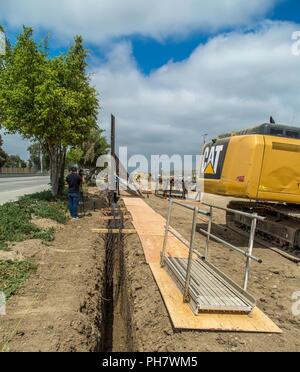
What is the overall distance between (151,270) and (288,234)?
507cm

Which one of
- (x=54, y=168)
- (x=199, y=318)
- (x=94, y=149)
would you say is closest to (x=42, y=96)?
(x=54, y=168)

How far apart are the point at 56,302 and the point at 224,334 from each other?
2599 mm

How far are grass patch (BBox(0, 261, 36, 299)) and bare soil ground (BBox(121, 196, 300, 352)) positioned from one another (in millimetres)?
1955

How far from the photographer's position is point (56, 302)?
5688 mm

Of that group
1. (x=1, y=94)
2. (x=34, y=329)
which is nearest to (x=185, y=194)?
(x=1, y=94)

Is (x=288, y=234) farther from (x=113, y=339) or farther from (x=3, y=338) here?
(x=3, y=338)

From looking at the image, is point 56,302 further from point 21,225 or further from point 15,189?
point 15,189

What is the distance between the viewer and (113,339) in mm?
6973

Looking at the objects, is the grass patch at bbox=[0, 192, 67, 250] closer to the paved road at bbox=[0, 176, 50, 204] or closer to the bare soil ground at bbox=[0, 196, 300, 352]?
the bare soil ground at bbox=[0, 196, 300, 352]

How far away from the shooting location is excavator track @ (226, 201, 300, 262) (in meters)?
10.3

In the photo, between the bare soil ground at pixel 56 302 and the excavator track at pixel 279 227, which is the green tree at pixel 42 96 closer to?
the bare soil ground at pixel 56 302

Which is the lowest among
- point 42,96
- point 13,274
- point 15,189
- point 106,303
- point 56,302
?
point 106,303

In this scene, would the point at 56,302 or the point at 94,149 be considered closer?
the point at 56,302

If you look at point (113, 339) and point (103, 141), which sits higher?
point (103, 141)
